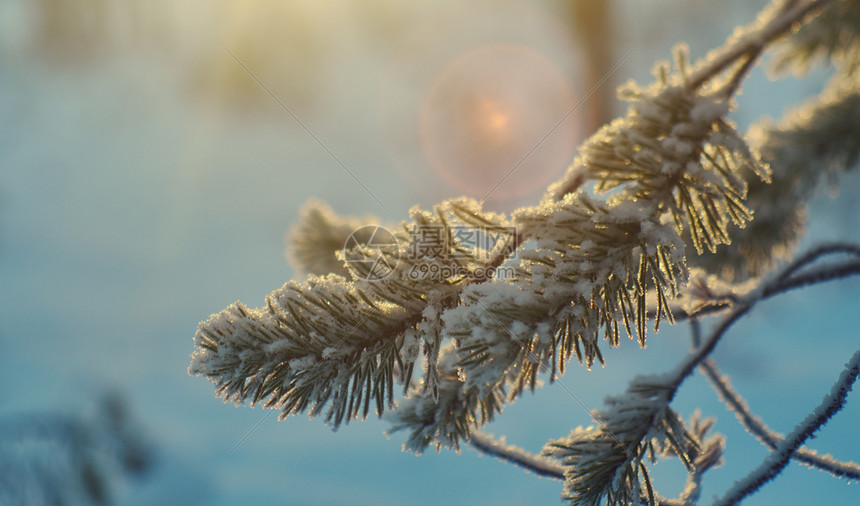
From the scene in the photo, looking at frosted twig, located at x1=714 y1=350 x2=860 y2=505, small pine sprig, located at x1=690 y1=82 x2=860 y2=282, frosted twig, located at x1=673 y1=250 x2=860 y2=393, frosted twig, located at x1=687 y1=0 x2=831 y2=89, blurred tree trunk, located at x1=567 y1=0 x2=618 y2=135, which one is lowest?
frosted twig, located at x1=714 y1=350 x2=860 y2=505

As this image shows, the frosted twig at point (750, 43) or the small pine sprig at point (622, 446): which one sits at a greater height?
the frosted twig at point (750, 43)

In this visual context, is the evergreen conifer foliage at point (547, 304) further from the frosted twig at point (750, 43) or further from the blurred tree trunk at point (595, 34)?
the blurred tree trunk at point (595, 34)

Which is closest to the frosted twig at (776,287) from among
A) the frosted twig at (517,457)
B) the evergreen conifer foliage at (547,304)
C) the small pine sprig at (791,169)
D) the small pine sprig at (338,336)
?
the evergreen conifer foliage at (547,304)

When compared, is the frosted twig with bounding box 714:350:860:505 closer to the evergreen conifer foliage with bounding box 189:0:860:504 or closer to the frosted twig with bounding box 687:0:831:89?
the evergreen conifer foliage with bounding box 189:0:860:504

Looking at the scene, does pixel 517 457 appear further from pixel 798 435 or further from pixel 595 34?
pixel 595 34

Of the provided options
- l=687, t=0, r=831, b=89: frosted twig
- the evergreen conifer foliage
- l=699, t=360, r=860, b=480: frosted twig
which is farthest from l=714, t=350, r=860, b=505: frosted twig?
l=687, t=0, r=831, b=89: frosted twig
